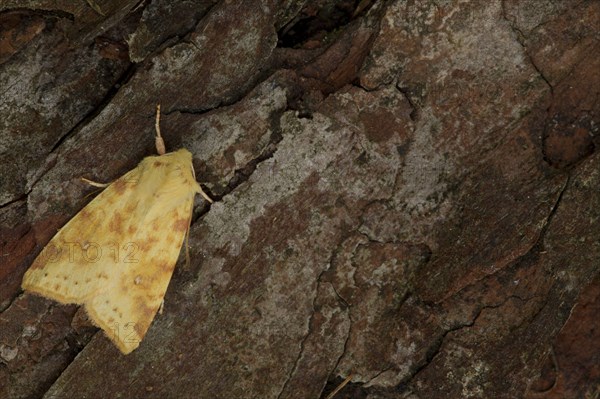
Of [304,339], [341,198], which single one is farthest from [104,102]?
[304,339]

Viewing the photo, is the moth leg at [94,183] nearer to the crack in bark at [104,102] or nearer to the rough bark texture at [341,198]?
the rough bark texture at [341,198]

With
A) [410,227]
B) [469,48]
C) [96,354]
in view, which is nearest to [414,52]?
[469,48]

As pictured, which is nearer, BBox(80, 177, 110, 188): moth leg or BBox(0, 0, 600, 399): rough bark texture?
BBox(0, 0, 600, 399): rough bark texture

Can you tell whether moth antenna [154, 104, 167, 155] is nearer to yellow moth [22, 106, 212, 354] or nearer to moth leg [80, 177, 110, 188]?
yellow moth [22, 106, 212, 354]

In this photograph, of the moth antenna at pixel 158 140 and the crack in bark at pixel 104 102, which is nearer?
the moth antenna at pixel 158 140

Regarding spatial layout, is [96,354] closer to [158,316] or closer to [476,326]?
[158,316]

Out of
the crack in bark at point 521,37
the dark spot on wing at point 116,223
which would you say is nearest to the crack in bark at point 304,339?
the dark spot on wing at point 116,223

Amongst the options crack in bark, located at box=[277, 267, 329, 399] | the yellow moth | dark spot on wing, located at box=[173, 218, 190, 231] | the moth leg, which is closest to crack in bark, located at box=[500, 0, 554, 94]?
crack in bark, located at box=[277, 267, 329, 399]

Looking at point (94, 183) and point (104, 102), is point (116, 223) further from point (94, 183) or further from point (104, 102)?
point (104, 102)
